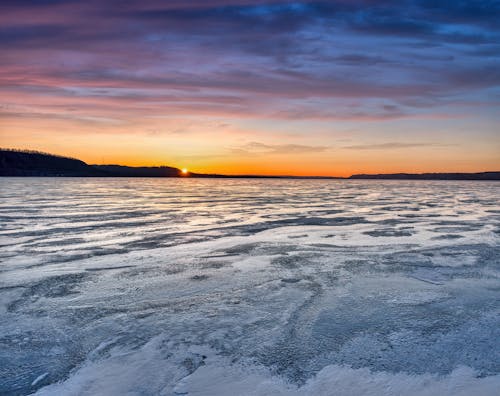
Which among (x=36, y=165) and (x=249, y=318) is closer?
(x=249, y=318)

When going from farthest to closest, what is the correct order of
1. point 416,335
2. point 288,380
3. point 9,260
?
point 9,260 → point 416,335 → point 288,380

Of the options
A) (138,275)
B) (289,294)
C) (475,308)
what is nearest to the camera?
(475,308)

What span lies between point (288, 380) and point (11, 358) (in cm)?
228

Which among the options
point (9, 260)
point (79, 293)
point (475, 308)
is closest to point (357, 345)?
point (475, 308)

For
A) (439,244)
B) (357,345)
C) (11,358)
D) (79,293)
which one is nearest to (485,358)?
(357,345)

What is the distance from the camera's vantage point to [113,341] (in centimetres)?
371

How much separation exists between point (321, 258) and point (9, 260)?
555 cm

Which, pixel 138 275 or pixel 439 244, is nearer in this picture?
pixel 138 275

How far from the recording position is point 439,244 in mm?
9031

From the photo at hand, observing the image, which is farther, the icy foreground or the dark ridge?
the dark ridge

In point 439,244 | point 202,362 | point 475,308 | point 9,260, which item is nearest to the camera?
point 202,362

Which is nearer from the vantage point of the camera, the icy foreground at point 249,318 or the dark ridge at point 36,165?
the icy foreground at point 249,318

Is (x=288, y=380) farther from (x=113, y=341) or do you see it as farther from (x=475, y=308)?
(x=475, y=308)

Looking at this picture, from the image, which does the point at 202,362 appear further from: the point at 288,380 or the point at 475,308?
the point at 475,308
